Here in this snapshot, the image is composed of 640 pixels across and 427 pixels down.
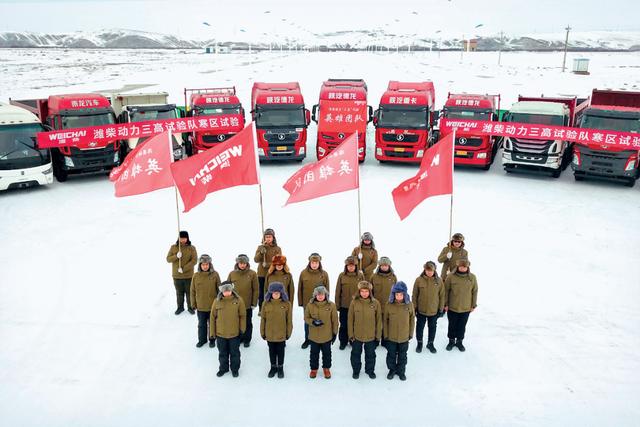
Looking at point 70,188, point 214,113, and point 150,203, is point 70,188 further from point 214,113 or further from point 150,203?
point 214,113

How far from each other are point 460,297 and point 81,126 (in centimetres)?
1296

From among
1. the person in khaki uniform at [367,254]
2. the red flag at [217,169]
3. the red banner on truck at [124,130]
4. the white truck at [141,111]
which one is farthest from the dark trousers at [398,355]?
the white truck at [141,111]

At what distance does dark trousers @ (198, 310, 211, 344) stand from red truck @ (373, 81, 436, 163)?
11136 millimetres

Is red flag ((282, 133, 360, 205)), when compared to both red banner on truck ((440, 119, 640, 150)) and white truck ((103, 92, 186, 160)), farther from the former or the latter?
white truck ((103, 92, 186, 160))

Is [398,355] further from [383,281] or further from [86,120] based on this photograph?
[86,120]

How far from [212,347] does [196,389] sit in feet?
3.03

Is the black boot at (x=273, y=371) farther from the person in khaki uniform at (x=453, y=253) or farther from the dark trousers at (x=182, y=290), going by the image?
the person in khaki uniform at (x=453, y=253)

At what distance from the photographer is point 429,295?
6.85m

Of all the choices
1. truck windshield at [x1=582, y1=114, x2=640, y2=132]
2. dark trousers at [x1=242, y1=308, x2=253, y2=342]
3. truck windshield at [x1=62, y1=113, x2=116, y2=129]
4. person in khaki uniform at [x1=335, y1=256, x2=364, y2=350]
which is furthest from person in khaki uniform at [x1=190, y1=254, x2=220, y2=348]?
truck windshield at [x1=582, y1=114, x2=640, y2=132]

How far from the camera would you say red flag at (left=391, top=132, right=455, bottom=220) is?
8.05 m

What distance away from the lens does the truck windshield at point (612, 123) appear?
49.1ft

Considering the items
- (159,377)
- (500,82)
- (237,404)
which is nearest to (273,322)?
(237,404)

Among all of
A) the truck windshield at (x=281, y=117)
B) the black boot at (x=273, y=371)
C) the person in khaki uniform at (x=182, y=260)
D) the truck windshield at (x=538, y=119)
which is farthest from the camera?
the truck windshield at (x=281, y=117)

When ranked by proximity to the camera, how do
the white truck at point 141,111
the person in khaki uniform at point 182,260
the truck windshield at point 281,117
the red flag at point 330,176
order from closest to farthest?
the person in khaki uniform at point 182,260 < the red flag at point 330,176 < the white truck at point 141,111 < the truck windshield at point 281,117
